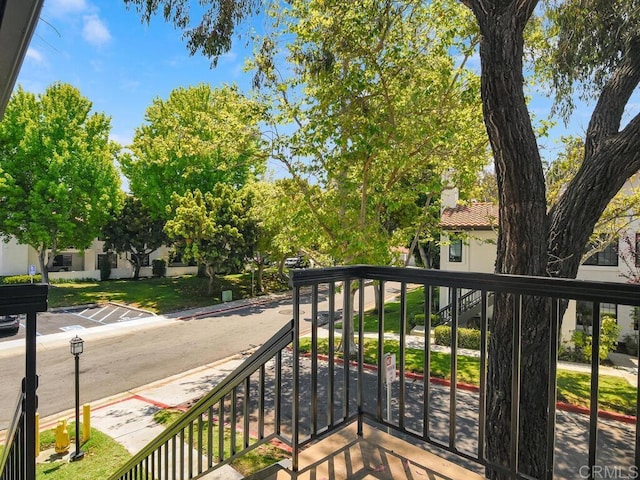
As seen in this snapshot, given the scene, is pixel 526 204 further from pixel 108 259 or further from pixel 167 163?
pixel 108 259

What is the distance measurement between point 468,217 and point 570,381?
7.80 m

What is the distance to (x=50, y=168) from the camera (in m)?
17.8

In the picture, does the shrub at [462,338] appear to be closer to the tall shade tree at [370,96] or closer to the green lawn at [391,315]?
the green lawn at [391,315]

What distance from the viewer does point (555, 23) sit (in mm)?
4895

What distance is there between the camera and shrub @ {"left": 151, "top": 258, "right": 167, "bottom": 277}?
1110 inches

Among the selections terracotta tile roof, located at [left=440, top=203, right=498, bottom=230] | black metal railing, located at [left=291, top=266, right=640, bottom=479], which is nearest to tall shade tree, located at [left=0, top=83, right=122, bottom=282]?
terracotta tile roof, located at [left=440, top=203, right=498, bottom=230]

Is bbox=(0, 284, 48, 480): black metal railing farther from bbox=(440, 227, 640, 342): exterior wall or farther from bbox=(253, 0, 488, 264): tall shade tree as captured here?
bbox=(440, 227, 640, 342): exterior wall

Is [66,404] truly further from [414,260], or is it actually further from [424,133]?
[414,260]

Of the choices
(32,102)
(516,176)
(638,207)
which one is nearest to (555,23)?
(516,176)

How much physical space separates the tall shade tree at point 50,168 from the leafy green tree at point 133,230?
13.2 feet

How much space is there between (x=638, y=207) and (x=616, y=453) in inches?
218

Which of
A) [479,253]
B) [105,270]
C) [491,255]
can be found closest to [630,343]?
[491,255]

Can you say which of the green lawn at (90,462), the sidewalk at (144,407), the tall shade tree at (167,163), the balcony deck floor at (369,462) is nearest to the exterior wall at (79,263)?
the tall shade tree at (167,163)

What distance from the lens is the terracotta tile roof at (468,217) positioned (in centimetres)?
1461
